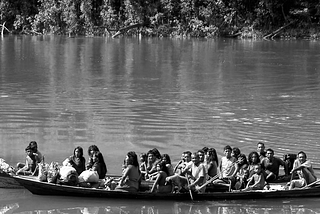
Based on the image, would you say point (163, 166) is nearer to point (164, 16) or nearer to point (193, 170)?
point (193, 170)

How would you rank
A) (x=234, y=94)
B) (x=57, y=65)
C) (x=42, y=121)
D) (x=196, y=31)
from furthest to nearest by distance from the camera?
(x=196, y=31) < (x=57, y=65) < (x=234, y=94) < (x=42, y=121)

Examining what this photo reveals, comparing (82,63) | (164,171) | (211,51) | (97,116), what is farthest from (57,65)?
(164,171)

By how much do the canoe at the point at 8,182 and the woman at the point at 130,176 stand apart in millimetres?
2067

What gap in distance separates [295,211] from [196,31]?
42.7 meters

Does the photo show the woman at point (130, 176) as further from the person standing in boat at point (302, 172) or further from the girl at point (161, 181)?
the person standing in boat at point (302, 172)

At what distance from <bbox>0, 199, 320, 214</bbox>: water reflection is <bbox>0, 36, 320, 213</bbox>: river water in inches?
3.3

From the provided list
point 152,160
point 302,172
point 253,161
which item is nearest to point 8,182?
point 152,160

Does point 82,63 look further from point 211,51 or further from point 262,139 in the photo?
point 262,139

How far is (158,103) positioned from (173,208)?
9434mm

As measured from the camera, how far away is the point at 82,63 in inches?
1296

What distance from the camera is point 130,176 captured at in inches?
438

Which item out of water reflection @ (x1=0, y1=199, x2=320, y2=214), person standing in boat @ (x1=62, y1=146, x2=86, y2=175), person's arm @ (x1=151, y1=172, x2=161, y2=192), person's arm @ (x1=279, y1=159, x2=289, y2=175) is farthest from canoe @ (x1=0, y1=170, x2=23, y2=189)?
person's arm @ (x1=279, y1=159, x2=289, y2=175)

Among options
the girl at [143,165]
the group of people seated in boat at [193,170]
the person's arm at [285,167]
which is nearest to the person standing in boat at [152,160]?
the group of people seated in boat at [193,170]

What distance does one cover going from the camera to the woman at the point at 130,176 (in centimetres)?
1099
